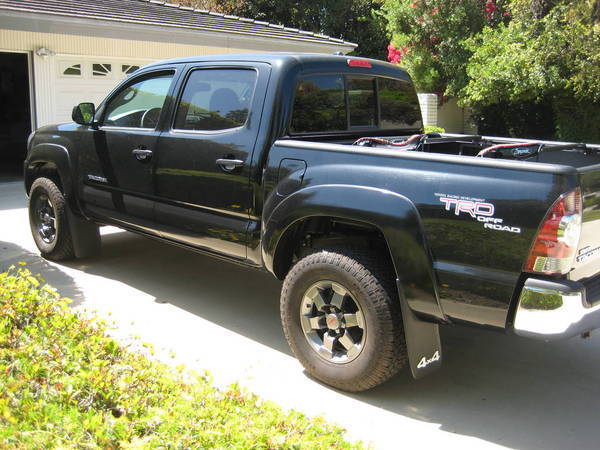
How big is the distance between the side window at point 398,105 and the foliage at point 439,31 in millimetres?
14497

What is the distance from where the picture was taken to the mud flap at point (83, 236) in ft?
20.7

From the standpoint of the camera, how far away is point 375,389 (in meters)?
4.04

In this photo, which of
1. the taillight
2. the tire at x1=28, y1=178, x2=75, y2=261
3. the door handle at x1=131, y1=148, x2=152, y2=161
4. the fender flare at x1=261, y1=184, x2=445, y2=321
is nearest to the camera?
the taillight

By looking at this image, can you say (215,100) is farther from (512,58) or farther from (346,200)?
(512,58)

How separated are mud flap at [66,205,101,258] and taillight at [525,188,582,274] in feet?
15.2

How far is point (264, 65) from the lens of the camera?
4473 millimetres

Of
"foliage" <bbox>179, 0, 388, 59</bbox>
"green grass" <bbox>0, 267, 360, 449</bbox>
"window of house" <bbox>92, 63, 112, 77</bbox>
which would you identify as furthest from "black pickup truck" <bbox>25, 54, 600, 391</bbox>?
"foliage" <bbox>179, 0, 388, 59</bbox>

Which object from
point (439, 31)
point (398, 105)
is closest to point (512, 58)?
point (439, 31)

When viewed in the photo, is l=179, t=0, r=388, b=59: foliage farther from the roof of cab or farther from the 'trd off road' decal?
the 'trd off road' decal

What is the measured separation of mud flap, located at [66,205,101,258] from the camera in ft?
20.7

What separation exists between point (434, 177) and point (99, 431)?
79.5 inches

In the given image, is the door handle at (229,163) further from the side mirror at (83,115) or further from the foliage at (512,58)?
the foliage at (512,58)

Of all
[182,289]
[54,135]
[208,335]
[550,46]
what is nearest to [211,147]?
[208,335]

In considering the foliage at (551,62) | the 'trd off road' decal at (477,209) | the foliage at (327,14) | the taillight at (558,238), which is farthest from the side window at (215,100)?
the foliage at (327,14)
